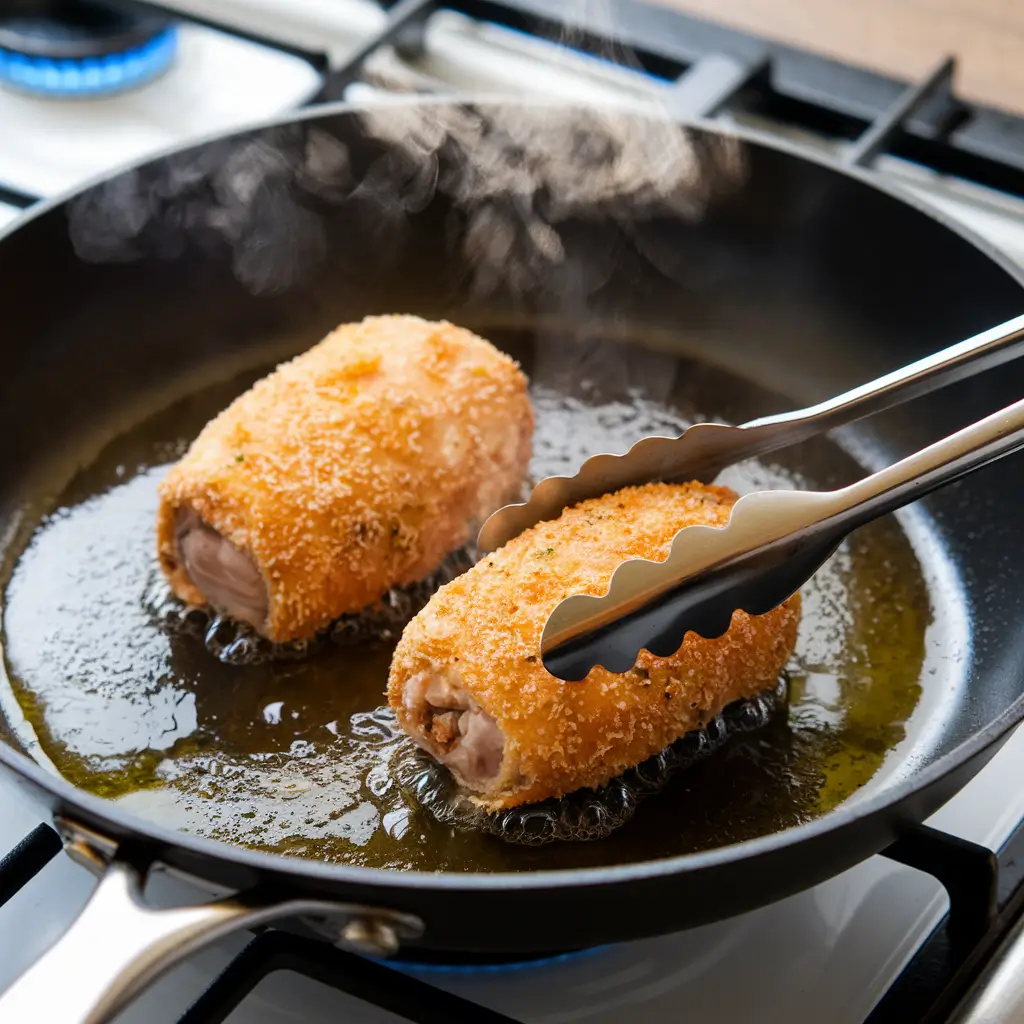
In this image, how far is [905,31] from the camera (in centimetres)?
205

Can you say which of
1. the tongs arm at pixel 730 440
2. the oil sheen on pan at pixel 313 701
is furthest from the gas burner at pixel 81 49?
the tongs arm at pixel 730 440

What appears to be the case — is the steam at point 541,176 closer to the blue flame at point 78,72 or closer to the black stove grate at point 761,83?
the black stove grate at point 761,83

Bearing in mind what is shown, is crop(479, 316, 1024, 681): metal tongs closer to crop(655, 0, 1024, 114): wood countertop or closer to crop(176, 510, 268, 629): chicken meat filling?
crop(176, 510, 268, 629): chicken meat filling

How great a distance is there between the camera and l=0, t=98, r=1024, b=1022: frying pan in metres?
1.40

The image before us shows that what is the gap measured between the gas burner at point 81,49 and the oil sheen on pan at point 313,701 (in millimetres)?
608

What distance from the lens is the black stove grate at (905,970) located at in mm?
904

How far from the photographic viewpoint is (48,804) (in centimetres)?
84

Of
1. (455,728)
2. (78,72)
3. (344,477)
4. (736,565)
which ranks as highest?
(78,72)

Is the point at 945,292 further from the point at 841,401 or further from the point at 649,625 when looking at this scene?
the point at 649,625

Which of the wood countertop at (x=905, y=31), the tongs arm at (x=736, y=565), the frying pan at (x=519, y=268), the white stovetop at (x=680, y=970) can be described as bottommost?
the white stovetop at (x=680, y=970)

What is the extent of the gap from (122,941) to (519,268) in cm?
107

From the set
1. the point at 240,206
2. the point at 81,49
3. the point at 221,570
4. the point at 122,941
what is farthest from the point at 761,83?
the point at 122,941

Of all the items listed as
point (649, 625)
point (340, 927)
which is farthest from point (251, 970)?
point (649, 625)

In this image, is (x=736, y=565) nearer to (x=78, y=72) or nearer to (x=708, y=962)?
(x=708, y=962)
